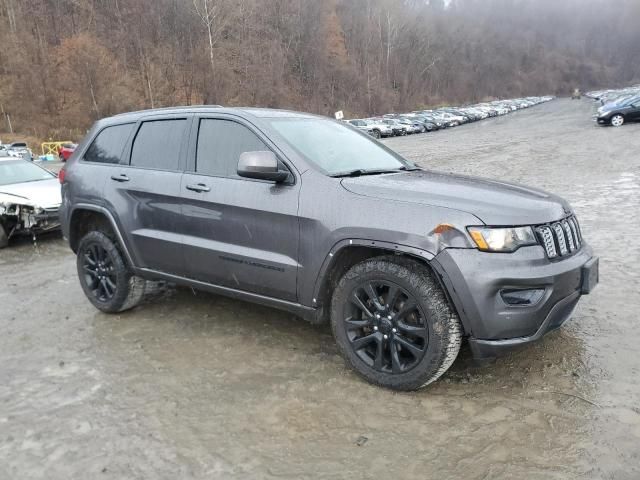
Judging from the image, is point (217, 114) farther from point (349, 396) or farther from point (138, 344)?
point (349, 396)

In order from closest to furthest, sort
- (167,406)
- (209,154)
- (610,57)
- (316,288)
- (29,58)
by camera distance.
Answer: (167,406) < (316,288) < (209,154) < (29,58) < (610,57)

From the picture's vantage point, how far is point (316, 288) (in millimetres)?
3404

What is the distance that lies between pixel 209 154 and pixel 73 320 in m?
2.07

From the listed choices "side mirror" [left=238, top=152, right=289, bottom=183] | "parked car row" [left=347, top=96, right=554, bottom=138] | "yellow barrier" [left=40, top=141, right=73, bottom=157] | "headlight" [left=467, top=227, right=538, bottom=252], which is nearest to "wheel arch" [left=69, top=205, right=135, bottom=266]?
"side mirror" [left=238, top=152, right=289, bottom=183]

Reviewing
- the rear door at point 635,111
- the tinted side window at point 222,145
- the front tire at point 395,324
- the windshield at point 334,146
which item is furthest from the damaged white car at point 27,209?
the rear door at point 635,111

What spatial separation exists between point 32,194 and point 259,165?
601cm

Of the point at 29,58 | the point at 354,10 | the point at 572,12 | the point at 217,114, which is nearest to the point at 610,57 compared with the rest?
the point at 572,12

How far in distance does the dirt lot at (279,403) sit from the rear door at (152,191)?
70cm

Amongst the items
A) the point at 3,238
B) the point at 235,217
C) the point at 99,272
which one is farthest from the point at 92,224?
the point at 3,238

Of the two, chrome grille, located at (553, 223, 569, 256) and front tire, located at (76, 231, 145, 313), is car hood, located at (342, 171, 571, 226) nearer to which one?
chrome grille, located at (553, 223, 569, 256)

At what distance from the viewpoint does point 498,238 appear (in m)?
2.95

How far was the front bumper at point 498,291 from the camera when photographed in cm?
290

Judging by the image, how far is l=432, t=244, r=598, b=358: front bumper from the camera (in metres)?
2.90

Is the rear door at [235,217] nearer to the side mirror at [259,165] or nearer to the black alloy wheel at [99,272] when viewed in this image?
the side mirror at [259,165]
